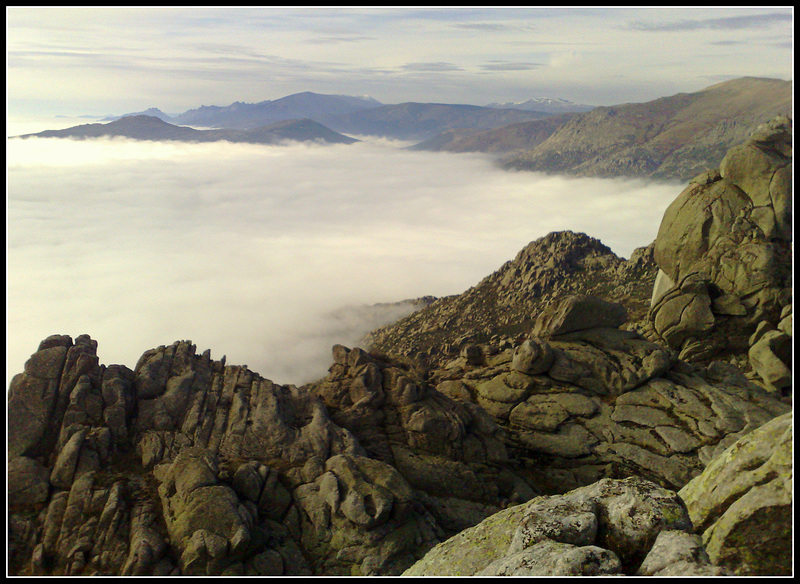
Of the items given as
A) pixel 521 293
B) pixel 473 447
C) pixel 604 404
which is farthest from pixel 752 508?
pixel 521 293

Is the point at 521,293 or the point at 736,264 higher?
the point at 736,264

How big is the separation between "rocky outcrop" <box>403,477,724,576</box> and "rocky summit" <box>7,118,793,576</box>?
0.23 feet

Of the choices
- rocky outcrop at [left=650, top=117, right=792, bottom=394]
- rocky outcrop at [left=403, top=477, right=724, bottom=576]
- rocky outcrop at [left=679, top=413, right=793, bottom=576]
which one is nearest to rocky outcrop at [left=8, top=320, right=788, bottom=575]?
rocky outcrop at [left=650, top=117, right=792, bottom=394]

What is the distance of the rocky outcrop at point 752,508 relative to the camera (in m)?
15.3

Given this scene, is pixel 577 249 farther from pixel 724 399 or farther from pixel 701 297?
pixel 724 399

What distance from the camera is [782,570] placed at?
599 inches

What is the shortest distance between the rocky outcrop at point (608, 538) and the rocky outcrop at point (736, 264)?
192ft

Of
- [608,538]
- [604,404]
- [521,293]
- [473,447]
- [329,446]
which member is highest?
[608,538]

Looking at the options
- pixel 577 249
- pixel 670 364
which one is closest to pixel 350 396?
pixel 670 364

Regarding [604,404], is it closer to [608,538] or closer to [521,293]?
[608,538]

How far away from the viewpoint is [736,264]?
70.4m

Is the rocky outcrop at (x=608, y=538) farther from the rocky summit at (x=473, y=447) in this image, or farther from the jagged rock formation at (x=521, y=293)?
the jagged rock formation at (x=521, y=293)

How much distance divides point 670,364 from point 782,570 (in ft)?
148

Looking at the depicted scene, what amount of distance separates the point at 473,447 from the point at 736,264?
50465 mm
